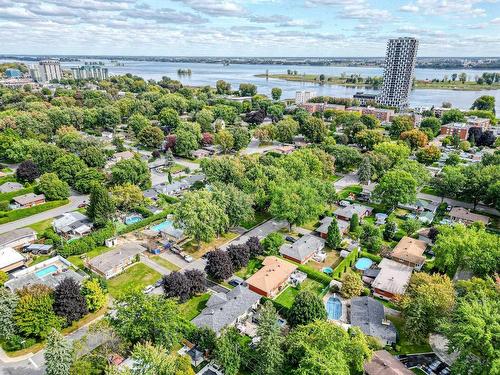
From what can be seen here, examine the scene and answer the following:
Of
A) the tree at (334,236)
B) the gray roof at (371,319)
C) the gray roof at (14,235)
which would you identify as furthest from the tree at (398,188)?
the gray roof at (14,235)

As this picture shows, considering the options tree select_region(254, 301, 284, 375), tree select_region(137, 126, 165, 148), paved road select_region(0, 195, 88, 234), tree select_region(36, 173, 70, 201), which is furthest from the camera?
tree select_region(137, 126, 165, 148)

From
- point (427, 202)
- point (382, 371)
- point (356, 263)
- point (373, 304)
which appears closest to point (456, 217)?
point (427, 202)

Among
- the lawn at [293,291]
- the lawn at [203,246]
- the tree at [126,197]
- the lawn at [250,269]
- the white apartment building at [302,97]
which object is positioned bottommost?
the lawn at [293,291]

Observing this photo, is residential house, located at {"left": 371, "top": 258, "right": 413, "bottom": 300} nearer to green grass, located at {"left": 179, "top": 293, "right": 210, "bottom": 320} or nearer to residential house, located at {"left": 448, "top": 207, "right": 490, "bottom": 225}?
green grass, located at {"left": 179, "top": 293, "right": 210, "bottom": 320}

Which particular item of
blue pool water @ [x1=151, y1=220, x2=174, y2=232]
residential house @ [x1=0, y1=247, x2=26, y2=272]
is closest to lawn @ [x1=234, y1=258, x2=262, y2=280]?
blue pool water @ [x1=151, y1=220, x2=174, y2=232]

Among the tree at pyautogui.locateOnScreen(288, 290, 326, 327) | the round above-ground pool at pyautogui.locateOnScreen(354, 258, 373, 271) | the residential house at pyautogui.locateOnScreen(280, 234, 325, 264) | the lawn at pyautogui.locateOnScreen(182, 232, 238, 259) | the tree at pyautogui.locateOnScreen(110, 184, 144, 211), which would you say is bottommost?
the lawn at pyautogui.locateOnScreen(182, 232, 238, 259)

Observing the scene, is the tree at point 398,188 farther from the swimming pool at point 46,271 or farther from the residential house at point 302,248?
the swimming pool at point 46,271
